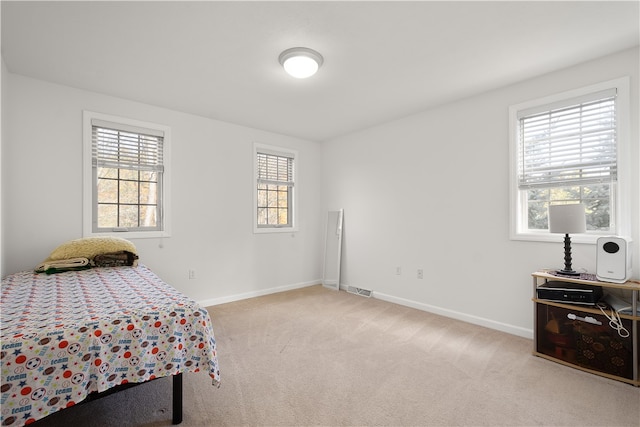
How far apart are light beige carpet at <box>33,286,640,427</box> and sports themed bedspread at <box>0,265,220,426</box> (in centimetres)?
45

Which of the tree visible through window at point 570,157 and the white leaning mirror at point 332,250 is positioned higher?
the tree visible through window at point 570,157

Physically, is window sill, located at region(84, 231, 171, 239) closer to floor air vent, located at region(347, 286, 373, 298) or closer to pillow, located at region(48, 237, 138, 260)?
pillow, located at region(48, 237, 138, 260)

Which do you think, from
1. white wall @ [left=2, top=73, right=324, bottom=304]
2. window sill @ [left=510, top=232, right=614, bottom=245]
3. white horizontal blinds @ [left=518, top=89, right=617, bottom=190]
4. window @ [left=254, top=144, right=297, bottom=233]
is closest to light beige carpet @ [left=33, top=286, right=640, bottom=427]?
window sill @ [left=510, top=232, right=614, bottom=245]

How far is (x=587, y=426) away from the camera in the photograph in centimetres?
174

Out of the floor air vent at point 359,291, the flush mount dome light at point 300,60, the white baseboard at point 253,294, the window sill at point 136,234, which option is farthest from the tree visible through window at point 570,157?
the window sill at point 136,234

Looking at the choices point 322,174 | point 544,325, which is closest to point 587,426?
point 544,325

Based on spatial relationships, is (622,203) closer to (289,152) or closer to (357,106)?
(357,106)

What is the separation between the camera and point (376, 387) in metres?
2.14

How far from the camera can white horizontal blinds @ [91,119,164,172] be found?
3.40 metres

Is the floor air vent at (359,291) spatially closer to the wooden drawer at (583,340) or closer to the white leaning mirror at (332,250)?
the white leaning mirror at (332,250)

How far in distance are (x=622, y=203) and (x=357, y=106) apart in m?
2.63

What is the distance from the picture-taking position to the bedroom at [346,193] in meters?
2.89

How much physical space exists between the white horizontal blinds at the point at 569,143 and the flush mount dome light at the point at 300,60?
209cm

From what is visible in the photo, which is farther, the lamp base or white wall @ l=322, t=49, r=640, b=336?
white wall @ l=322, t=49, r=640, b=336
